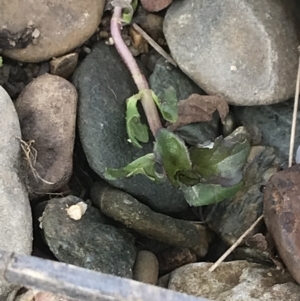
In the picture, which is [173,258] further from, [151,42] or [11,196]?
[151,42]

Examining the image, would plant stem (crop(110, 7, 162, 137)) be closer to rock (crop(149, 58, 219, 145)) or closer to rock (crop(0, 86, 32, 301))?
rock (crop(149, 58, 219, 145))

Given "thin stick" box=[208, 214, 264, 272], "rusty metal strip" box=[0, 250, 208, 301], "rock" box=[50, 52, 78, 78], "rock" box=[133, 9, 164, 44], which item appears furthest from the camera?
"rock" box=[133, 9, 164, 44]

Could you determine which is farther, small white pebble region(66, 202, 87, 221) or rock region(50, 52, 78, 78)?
rock region(50, 52, 78, 78)

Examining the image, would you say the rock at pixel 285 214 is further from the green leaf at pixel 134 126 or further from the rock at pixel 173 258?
the green leaf at pixel 134 126

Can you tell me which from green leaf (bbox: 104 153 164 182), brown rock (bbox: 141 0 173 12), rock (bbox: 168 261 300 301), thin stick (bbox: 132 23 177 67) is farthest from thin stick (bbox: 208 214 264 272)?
brown rock (bbox: 141 0 173 12)

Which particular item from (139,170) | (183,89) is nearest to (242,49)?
(183,89)

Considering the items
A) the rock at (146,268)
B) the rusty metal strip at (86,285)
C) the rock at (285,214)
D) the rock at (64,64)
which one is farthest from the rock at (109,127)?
the rusty metal strip at (86,285)
